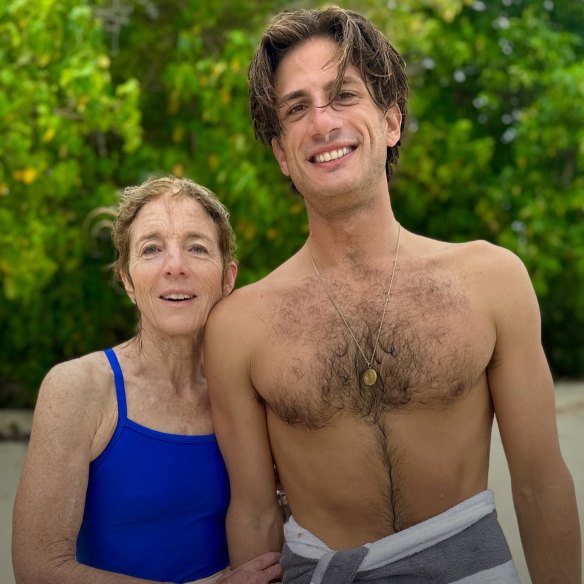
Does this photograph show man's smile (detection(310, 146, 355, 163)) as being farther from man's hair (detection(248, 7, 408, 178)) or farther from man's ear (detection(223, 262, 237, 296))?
man's ear (detection(223, 262, 237, 296))

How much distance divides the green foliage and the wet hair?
2.18m

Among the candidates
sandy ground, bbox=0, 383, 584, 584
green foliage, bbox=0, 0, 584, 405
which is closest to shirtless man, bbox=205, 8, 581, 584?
green foliage, bbox=0, 0, 584, 405

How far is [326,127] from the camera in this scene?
2.27 metres

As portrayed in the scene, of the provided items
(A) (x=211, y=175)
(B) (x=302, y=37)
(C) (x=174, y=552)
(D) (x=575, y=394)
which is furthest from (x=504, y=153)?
(C) (x=174, y=552)

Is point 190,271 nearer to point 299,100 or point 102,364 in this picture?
point 102,364

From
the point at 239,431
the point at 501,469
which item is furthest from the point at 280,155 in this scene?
the point at 501,469

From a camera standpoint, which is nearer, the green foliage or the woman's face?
the woman's face

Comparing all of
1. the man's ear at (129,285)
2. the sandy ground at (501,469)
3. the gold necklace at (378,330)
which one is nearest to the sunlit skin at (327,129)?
the gold necklace at (378,330)

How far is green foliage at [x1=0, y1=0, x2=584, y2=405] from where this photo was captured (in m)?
4.71

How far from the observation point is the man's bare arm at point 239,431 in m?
2.31

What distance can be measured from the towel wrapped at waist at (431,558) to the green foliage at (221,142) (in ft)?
Answer: 10.0

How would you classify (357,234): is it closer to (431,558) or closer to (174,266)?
(174,266)

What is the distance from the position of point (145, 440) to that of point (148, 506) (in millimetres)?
164

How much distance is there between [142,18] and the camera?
21.2 ft
